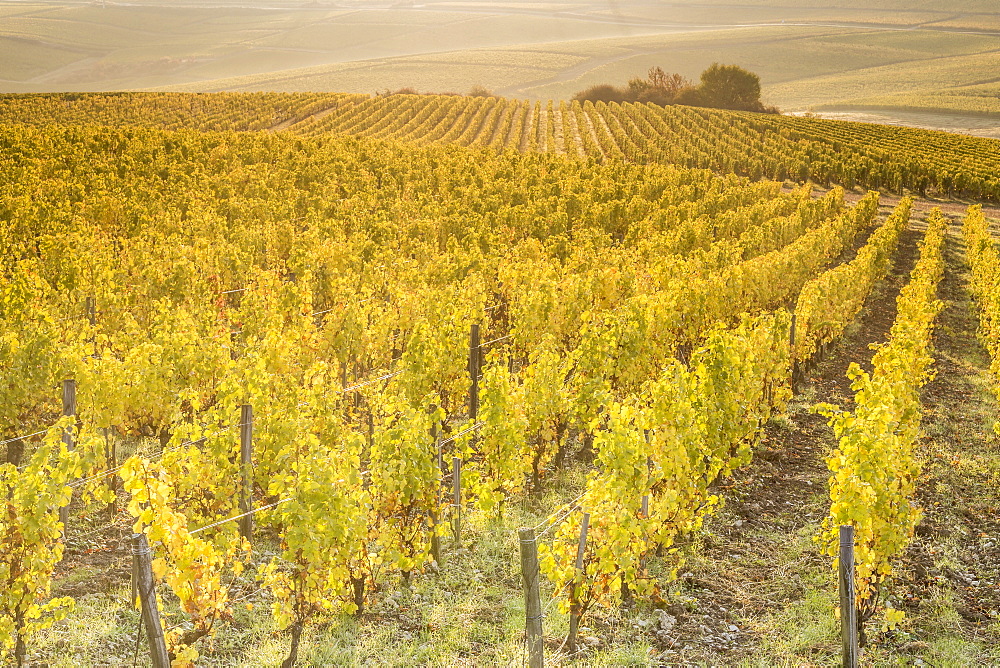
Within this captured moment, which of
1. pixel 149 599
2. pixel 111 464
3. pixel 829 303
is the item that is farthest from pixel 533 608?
pixel 829 303

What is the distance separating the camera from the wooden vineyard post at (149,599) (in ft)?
18.4

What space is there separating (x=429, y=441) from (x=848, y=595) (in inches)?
162

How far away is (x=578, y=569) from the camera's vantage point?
7039 millimetres

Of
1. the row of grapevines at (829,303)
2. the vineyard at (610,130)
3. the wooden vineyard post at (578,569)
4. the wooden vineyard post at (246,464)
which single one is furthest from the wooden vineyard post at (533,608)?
the vineyard at (610,130)

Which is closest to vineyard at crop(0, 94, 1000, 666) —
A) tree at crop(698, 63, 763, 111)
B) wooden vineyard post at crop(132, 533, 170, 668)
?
wooden vineyard post at crop(132, 533, 170, 668)

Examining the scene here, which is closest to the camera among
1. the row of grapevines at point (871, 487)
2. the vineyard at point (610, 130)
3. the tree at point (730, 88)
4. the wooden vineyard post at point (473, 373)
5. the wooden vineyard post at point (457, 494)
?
the row of grapevines at point (871, 487)

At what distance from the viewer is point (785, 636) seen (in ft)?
24.4

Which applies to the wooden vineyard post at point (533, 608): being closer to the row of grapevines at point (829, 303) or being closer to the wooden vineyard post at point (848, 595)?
the wooden vineyard post at point (848, 595)

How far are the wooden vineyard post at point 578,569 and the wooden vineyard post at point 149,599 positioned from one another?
3.48 metres

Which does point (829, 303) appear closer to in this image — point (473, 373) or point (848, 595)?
point (473, 373)

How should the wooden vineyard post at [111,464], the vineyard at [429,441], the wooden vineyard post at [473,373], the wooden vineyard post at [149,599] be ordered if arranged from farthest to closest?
the wooden vineyard post at [473,373] → the wooden vineyard post at [111,464] → the vineyard at [429,441] → the wooden vineyard post at [149,599]

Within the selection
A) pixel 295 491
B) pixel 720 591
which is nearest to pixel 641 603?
pixel 720 591

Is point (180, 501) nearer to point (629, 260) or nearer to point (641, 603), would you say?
point (641, 603)

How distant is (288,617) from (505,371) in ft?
12.3
